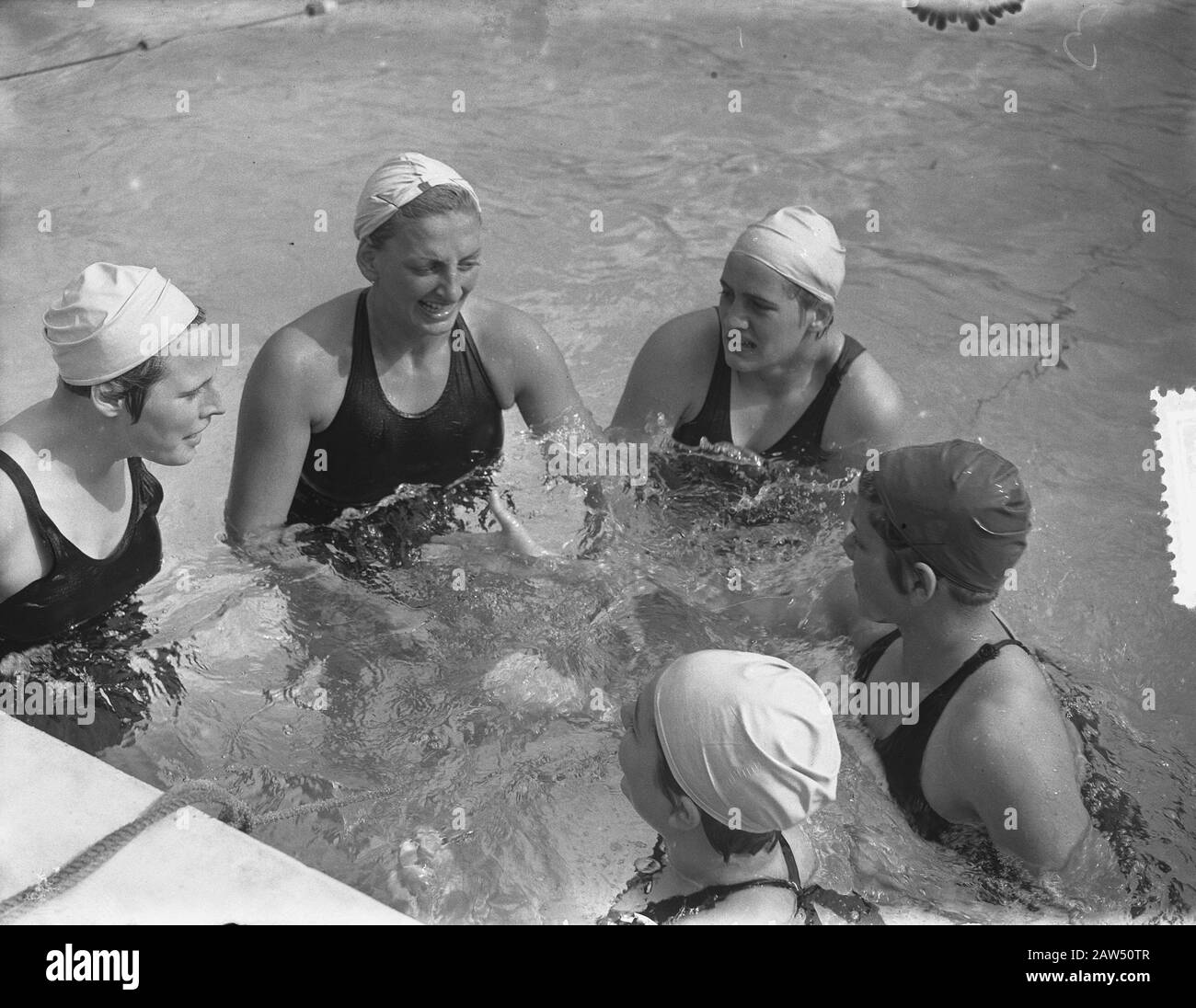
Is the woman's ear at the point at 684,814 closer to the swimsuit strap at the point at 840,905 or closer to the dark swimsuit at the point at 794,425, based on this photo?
the swimsuit strap at the point at 840,905

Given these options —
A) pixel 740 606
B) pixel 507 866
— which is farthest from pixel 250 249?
pixel 507 866

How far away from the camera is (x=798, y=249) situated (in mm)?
3982

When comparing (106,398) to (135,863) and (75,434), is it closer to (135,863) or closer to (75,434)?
(75,434)

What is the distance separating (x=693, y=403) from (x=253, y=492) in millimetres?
1607

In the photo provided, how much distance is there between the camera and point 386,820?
366cm

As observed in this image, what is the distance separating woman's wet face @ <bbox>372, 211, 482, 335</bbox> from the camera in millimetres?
3672

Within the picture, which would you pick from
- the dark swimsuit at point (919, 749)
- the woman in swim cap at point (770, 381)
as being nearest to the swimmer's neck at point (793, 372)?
the woman in swim cap at point (770, 381)

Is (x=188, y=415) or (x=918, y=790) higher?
(x=188, y=415)

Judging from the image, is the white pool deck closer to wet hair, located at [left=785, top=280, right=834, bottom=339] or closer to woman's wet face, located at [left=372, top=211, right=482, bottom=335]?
woman's wet face, located at [left=372, top=211, right=482, bottom=335]

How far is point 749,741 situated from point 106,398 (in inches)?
76.6

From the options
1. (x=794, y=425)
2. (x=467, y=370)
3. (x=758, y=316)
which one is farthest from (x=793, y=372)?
(x=467, y=370)

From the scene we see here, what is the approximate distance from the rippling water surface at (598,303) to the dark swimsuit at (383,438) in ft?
1.20

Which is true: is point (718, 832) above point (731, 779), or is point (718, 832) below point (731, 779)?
below

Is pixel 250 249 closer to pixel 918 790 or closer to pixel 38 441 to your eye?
pixel 38 441
